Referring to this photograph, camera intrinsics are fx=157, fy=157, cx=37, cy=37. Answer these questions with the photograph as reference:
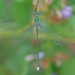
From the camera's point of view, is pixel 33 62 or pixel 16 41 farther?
pixel 33 62

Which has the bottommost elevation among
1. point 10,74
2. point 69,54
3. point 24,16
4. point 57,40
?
point 10,74

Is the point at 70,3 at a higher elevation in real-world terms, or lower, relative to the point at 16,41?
higher

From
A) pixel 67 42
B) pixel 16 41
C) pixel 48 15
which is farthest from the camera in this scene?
pixel 67 42

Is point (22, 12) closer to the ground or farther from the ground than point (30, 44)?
farther from the ground

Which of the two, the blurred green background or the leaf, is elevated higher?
the leaf

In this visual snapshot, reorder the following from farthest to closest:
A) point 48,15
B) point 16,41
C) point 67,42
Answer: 1. point 67,42
2. point 48,15
3. point 16,41

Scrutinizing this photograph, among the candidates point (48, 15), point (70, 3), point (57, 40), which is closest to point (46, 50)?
point (57, 40)

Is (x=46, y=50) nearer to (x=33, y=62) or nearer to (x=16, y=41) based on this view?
(x=33, y=62)

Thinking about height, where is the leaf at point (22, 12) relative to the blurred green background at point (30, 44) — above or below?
above
